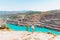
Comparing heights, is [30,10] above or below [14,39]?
above

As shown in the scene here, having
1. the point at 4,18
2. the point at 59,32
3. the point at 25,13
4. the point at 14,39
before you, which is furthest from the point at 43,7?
the point at 14,39

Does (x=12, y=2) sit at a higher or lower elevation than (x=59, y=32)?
higher

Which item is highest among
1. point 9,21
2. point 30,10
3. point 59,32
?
point 30,10

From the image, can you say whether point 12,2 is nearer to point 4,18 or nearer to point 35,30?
point 4,18

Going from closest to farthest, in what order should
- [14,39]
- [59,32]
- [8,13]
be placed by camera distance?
1. [14,39]
2. [59,32]
3. [8,13]

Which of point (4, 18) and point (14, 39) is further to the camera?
point (4, 18)

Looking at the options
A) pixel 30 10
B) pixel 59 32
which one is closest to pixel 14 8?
pixel 30 10

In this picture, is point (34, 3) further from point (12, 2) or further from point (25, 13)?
point (12, 2)

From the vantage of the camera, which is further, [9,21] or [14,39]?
[9,21]

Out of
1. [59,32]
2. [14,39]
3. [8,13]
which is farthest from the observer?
[8,13]
